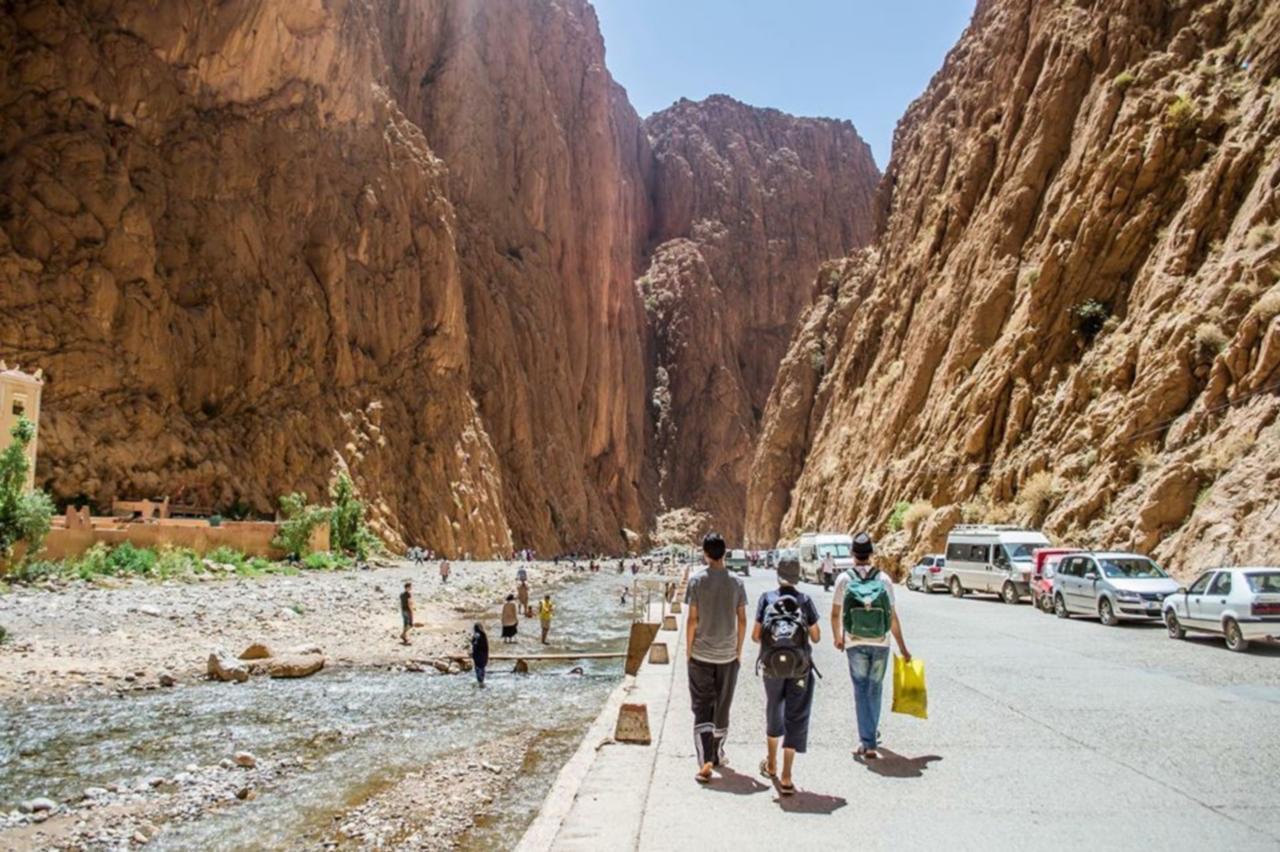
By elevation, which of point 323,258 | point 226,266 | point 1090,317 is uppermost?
point 323,258

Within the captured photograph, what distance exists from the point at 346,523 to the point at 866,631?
44.3 metres

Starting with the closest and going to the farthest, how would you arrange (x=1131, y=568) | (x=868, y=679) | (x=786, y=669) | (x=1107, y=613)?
1. (x=786, y=669)
2. (x=868, y=679)
3. (x=1107, y=613)
4. (x=1131, y=568)

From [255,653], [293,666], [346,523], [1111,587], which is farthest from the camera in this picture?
[346,523]

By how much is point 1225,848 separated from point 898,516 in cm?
3369

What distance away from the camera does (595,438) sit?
4048 inches

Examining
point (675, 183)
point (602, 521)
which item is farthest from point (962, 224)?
point (675, 183)

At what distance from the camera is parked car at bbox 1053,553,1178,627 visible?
59.8 feet

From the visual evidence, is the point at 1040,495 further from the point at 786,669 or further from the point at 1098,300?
the point at 786,669

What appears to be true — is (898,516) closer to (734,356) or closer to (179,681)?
(179,681)

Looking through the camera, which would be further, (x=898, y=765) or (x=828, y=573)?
(x=828, y=573)

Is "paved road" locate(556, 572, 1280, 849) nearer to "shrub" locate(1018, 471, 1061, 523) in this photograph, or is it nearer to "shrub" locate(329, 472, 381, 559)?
"shrub" locate(1018, 471, 1061, 523)

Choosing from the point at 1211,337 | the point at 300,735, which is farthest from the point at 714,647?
the point at 1211,337

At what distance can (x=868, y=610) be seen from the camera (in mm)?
7598

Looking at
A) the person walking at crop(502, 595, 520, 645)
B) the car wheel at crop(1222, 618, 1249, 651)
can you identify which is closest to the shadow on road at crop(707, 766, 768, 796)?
the car wheel at crop(1222, 618, 1249, 651)
